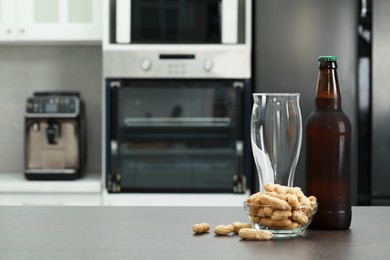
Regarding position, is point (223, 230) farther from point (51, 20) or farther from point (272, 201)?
point (51, 20)

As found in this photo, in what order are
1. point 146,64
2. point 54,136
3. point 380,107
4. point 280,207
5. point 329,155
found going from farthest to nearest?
point 54,136 < point 146,64 < point 380,107 < point 329,155 < point 280,207

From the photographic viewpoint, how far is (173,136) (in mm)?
3398

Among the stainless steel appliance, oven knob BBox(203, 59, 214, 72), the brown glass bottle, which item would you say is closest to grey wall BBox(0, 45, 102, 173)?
the stainless steel appliance

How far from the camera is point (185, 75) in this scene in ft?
11.1

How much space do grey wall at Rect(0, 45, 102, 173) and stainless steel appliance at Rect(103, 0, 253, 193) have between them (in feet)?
1.93

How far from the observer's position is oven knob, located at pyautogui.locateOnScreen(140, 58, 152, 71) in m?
3.37

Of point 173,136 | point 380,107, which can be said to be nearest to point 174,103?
point 173,136

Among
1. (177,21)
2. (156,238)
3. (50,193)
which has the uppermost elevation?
(177,21)

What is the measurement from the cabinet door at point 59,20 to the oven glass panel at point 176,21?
266 mm

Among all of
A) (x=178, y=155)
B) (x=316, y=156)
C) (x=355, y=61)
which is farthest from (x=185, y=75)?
(x=316, y=156)

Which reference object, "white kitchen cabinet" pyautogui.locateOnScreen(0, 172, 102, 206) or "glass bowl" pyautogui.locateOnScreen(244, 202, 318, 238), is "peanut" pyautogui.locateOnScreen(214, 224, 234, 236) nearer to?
"glass bowl" pyautogui.locateOnScreen(244, 202, 318, 238)

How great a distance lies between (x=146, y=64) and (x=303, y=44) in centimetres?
67

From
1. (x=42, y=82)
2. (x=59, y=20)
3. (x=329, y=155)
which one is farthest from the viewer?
(x=42, y=82)

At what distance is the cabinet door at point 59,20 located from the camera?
141 inches
